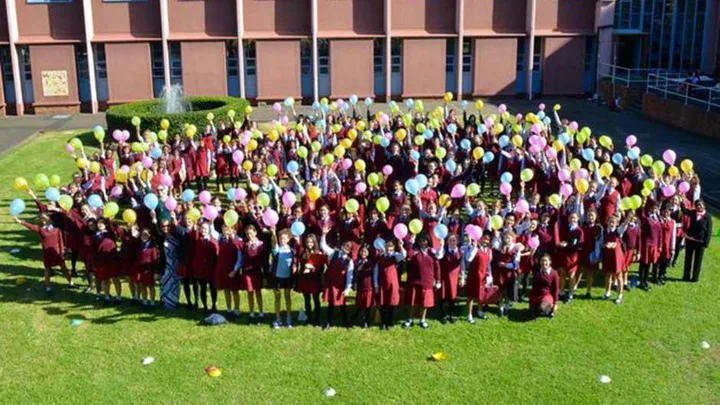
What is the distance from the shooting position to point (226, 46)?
93.0 ft

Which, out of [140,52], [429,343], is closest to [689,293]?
[429,343]

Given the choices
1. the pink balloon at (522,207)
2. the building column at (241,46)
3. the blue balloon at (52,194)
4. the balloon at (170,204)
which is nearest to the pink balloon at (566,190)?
the pink balloon at (522,207)

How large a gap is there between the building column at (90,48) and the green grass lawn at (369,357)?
18745 mm

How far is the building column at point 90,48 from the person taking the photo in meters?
27.0

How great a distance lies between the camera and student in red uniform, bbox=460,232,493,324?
9578 millimetres

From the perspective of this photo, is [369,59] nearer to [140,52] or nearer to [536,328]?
[140,52]

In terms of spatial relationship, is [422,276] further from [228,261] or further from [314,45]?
[314,45]

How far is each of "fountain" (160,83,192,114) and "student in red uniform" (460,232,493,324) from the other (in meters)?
16.6

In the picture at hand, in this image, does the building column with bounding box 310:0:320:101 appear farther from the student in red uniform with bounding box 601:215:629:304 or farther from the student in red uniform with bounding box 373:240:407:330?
the student in red uniform with bounding box 373:240:407:330

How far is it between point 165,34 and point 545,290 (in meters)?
21.8

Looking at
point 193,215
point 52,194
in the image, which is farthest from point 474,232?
point 52,194

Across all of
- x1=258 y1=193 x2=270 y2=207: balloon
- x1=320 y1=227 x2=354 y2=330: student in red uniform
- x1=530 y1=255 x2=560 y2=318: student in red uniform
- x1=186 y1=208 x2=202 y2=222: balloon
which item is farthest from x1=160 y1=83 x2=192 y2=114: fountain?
x1=530 y1=255 x2=560 y2=318: student in red uniform

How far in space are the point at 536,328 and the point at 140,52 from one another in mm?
22491

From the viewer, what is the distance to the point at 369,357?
8.74 m
